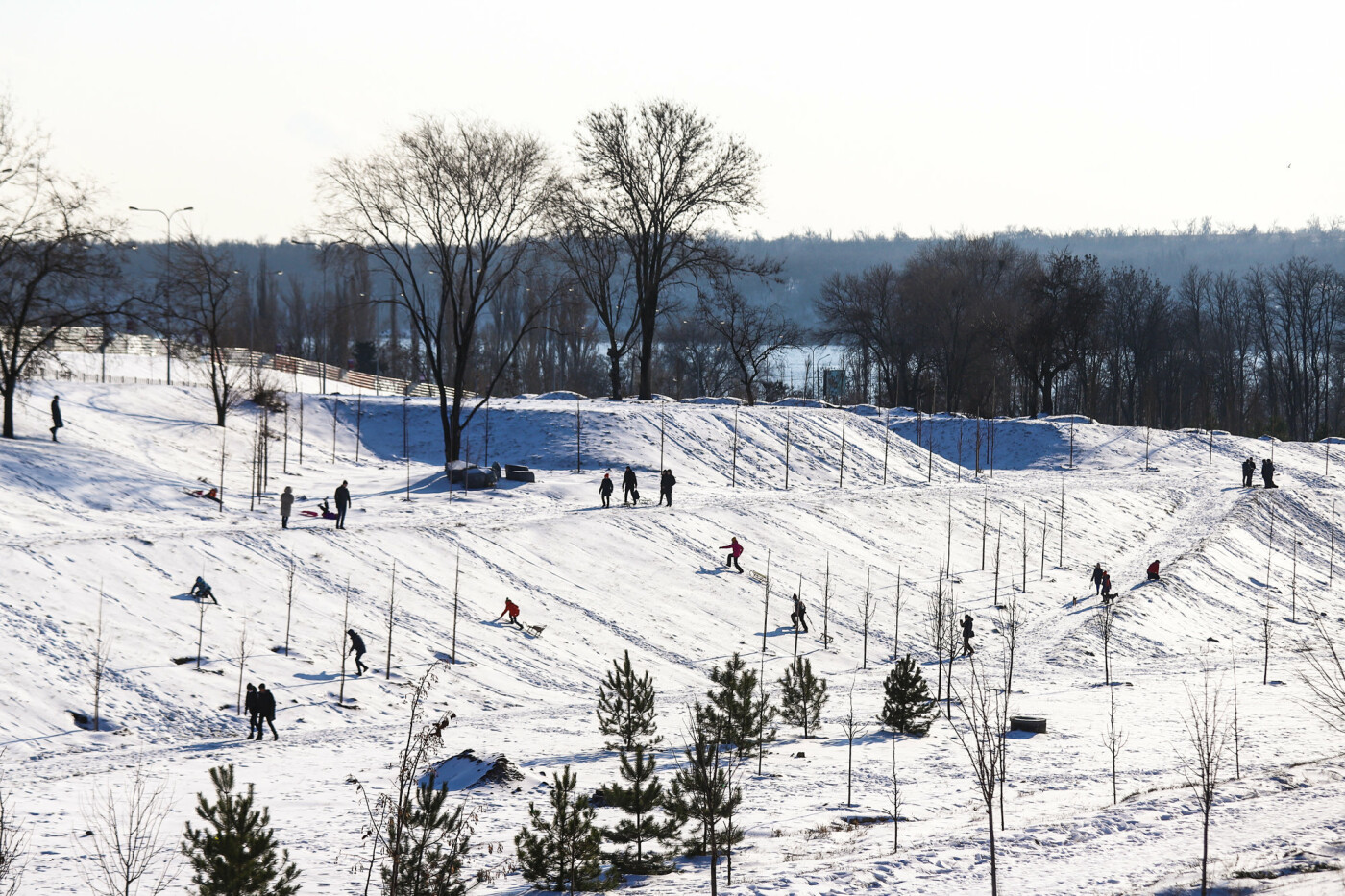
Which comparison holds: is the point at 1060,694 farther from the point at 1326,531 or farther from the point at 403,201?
the point at 1326,531

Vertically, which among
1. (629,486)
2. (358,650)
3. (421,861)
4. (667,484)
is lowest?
(358,650)

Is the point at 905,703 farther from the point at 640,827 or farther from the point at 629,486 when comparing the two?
the point at 629,486

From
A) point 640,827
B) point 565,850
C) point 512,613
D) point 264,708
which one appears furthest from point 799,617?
point 565,850

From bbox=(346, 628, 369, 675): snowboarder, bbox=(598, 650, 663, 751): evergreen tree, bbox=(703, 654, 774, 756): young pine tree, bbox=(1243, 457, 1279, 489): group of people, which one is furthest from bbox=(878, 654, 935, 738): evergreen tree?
bbox=(1243, 457, 1279, 489): group of people

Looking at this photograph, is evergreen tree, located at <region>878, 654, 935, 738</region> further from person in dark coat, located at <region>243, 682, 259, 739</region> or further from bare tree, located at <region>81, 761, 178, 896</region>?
bare tree, located at <region>81, 761, 178, 896</region>

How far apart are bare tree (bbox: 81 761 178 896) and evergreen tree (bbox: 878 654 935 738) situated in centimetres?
1655

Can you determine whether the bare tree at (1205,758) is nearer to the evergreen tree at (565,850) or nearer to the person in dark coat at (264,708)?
the evergreen tree at (565,850)

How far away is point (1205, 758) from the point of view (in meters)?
19.1

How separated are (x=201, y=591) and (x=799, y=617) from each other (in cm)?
1829

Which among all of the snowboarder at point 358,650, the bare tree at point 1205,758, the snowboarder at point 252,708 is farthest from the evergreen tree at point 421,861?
the snowboarder at point 358,650

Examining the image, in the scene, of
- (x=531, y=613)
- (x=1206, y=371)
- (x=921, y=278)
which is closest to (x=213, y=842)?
(x=531, y=613)

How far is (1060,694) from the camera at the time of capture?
34.6 m

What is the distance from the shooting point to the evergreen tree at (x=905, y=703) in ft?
94.1

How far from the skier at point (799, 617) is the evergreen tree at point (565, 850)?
21.6 m
